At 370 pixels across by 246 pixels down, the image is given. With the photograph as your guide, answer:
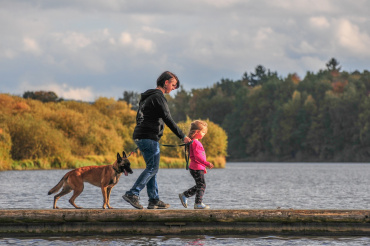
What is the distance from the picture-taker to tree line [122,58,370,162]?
405ft

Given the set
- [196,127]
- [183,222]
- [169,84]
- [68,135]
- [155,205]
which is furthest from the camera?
[68,135]

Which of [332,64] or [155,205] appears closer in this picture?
[155,205]

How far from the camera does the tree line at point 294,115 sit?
123 meters

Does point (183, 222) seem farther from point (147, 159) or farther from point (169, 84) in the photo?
point (169, 84)

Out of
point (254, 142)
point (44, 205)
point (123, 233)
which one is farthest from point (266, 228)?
point (254, 142)

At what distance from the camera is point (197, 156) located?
1417cm

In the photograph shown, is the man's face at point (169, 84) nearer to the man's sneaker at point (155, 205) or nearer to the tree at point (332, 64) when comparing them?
the man's sneaker at point (155, 205)

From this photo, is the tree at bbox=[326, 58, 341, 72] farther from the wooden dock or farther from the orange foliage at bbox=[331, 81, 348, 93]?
the wooden dock

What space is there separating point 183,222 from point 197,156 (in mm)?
1338

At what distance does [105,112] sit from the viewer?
285ft

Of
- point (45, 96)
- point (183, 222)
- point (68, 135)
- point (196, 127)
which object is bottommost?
point (183, 222)

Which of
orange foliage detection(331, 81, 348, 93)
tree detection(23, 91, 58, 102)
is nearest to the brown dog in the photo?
tree detection(23, 91, 58, 102)

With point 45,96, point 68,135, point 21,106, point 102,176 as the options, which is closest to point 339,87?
point 45,96

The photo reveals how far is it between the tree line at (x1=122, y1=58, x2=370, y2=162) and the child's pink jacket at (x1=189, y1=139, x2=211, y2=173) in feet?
353
